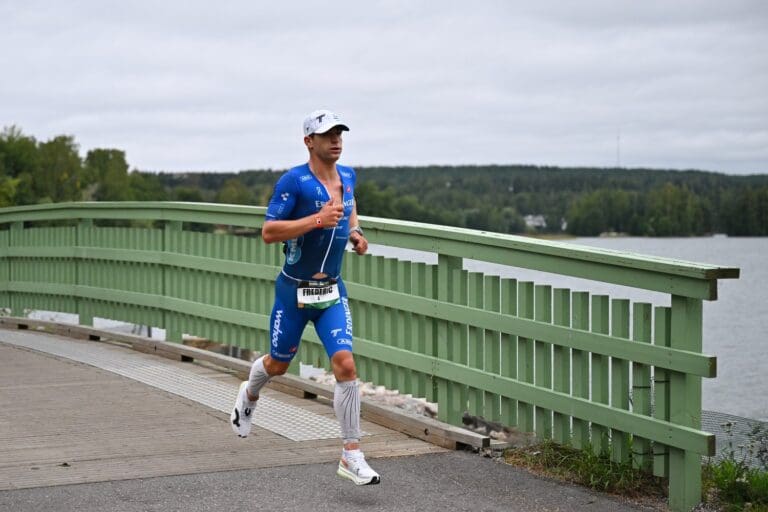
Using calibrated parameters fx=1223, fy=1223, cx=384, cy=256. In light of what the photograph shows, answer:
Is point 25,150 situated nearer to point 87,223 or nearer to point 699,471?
point 87,223

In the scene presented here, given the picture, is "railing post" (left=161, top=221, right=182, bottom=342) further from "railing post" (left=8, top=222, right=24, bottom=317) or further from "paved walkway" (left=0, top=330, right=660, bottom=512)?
"railing post" (left=8, top=222, right=24, bottom=317)

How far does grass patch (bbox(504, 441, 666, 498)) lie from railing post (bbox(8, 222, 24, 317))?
9847 mm

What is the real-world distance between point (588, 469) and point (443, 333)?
169 cm

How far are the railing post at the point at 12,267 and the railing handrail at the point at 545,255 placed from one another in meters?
5.59

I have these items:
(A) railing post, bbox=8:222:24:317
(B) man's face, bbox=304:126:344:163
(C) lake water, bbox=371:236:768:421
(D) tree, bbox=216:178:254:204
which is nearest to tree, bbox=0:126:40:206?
(D) tree, bbox=216:178:254:204

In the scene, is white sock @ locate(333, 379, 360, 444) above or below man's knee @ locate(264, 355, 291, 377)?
below

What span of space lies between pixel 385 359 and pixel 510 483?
6.80 ft

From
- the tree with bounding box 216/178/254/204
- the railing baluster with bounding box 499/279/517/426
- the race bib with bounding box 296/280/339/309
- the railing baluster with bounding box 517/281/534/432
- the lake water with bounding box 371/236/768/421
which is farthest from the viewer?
the tree with bounding box 216/178/254/204

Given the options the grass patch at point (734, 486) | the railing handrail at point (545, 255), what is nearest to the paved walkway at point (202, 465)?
the grass patch at point (734, 486)

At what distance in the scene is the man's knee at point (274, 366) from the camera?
25.0 feet

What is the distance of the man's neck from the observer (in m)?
7.03

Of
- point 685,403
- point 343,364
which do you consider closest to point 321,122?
point 343,364

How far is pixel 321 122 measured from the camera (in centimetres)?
692

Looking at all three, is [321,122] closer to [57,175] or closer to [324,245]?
[324,245]
